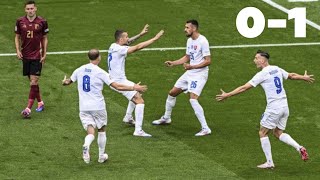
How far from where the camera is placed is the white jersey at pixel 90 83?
23484mm

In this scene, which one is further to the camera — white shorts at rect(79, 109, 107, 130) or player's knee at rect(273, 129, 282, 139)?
player's knee at rect(273, 129, 282, 139)

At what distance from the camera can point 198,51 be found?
26391 millimetres

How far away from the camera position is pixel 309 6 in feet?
120

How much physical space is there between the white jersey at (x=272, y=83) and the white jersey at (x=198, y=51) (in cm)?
302

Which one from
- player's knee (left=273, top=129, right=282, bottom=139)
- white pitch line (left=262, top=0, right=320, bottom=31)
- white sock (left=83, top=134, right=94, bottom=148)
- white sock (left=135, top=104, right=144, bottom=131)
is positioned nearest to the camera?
white sock (left=83, top=134, right=94, bottom=148)

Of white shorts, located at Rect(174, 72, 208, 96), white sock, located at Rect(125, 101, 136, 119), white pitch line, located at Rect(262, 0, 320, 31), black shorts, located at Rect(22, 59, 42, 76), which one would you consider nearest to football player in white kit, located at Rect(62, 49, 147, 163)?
white sock, located at Rect(125, 101, 136, 119)

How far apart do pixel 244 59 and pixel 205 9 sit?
4582 millimetres

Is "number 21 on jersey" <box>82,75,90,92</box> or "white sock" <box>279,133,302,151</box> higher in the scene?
"number 21 on jersey" <box>82,75,90,92</box>

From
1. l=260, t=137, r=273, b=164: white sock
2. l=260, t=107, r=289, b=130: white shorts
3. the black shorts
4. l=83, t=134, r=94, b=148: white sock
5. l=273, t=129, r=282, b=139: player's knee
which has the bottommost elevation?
l=260, t=137, r=273, b=164: white sock

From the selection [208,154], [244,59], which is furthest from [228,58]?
[208,154]

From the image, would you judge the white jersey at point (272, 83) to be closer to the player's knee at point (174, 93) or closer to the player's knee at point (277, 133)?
the player's knee at point (277, 133)

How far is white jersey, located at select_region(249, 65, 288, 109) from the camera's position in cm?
2342

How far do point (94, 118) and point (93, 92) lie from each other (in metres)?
0.61

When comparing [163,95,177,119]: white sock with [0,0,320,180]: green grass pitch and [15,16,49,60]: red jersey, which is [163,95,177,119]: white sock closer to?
[0,0,320,180]: green grass pitch
